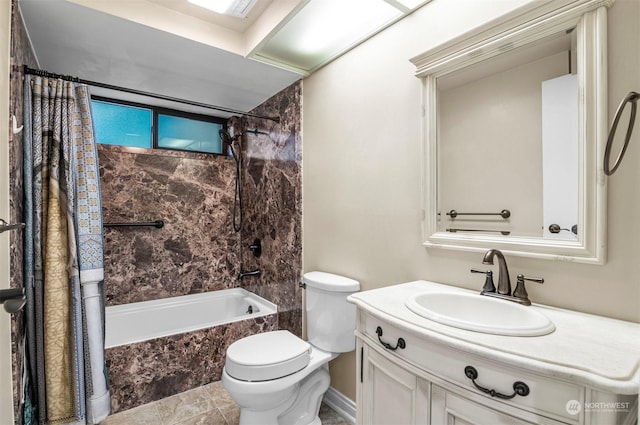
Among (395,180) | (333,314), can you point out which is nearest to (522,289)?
(395,180)

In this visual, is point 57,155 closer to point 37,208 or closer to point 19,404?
point 37,208

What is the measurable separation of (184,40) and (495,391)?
2.28 metres

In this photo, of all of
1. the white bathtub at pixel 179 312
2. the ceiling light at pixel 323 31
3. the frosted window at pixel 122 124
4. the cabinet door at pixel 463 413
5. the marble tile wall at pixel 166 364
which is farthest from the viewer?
the frosted window at pixel 122 124

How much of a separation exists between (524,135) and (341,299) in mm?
1258

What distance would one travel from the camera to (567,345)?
78 centimetres

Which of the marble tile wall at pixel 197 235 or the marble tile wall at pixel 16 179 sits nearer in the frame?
the marble tile wall at pixel 16 179

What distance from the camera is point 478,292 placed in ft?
4.16

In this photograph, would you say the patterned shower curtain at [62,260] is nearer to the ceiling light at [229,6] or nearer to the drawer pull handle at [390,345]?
the ceiling light at [229,6]

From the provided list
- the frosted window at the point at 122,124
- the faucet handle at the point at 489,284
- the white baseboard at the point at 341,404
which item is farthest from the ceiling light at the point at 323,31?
the white baseboard at the point at 341,404

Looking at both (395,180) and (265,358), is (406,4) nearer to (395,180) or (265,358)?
(395,180)

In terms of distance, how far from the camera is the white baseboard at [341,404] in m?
1.93

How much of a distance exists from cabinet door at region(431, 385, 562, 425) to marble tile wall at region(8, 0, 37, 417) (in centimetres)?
173

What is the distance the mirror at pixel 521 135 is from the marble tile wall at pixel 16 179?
1.91 metres

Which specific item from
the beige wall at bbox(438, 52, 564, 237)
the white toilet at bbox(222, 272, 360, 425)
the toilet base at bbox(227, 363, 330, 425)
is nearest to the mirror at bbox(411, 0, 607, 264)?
the beige wall at bbox(438, 52, 564, 237)
